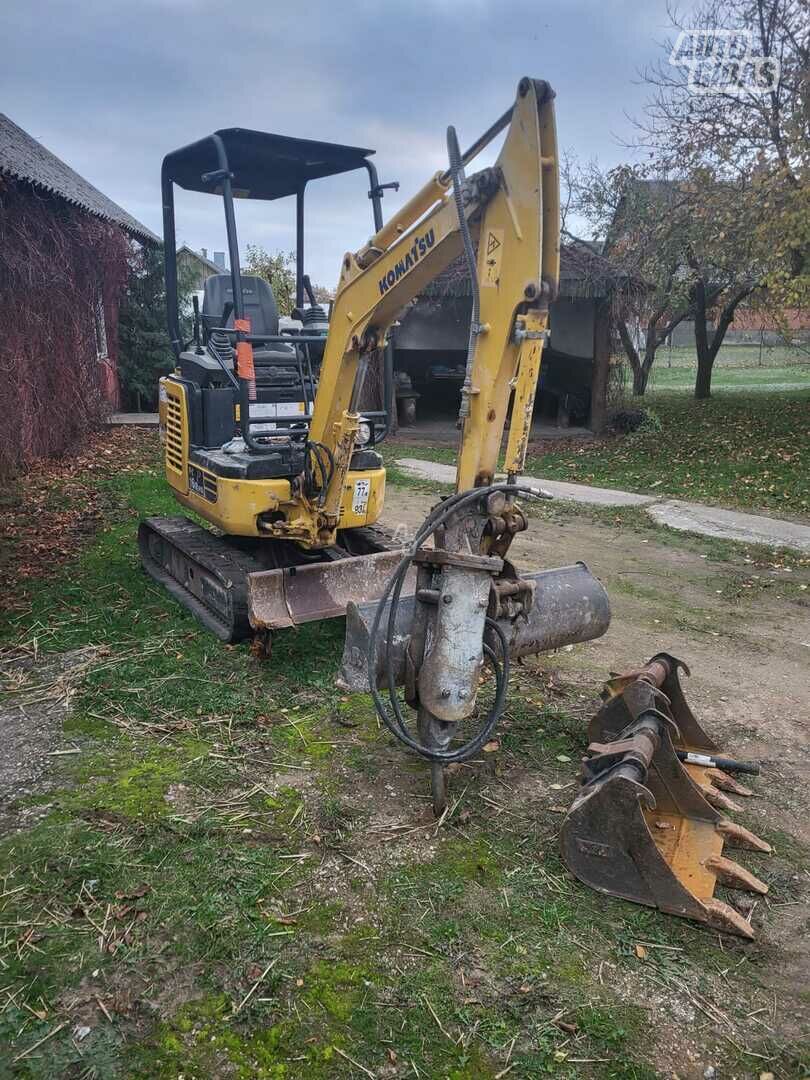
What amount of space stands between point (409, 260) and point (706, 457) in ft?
30.3

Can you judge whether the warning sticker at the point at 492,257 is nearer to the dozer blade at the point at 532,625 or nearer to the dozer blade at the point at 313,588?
the dozer blade at the point at 532,625

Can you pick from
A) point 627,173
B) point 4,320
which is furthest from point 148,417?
point 627,173

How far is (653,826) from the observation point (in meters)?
3.29

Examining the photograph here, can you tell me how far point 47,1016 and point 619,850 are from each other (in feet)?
6.23

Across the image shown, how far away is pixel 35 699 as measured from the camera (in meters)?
4.42

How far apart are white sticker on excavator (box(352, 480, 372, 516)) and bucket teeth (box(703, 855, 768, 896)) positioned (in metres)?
3.03

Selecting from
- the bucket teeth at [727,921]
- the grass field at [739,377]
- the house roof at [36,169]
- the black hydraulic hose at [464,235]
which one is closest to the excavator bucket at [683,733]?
the bucket teeth at [727,921]

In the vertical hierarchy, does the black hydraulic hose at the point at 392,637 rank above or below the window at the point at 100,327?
below

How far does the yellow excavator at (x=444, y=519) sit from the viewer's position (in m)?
3.13

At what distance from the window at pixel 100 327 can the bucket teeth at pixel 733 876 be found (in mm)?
→ 13814

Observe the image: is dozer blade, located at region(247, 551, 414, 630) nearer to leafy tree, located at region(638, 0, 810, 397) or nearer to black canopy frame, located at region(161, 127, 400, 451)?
black canopy frame, located at region(161, 127, 400, 451)

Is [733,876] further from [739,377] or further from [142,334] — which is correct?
[739,377]

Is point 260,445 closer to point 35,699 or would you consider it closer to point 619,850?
point 35,699

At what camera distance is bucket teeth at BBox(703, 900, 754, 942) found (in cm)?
275
